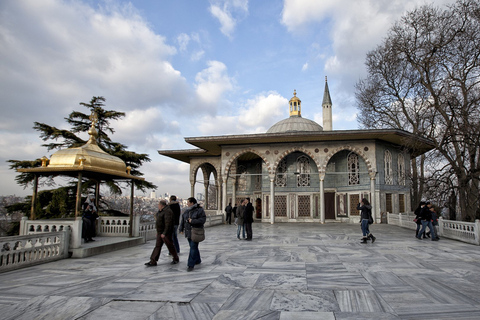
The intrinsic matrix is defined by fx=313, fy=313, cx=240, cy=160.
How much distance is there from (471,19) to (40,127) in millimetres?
21693

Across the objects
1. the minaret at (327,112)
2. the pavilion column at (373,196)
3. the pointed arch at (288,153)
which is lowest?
the pavilion column at (373,196)

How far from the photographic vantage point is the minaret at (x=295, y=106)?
26281 millimetres

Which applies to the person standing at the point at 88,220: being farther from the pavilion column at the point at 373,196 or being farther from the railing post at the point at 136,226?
the pavilion column at the point at 373,196

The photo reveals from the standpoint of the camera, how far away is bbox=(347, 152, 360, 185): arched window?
18.6 metres

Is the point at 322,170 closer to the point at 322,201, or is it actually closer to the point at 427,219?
the point at 322,201

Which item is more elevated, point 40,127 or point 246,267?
point 40,127

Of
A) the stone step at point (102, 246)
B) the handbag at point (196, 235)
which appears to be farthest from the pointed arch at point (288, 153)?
the handbag at point (196, 235)

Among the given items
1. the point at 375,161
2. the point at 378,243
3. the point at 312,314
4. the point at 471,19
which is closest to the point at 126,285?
the point at 312,314

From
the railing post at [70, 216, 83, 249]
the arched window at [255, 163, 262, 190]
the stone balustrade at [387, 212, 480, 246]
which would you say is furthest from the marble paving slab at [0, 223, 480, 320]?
the arched window at [255, 163, 262, 190]

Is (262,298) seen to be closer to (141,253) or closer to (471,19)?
(141,253)

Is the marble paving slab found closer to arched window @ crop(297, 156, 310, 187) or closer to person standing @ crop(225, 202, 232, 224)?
person standing @ crop(225, 202, 232, 224)

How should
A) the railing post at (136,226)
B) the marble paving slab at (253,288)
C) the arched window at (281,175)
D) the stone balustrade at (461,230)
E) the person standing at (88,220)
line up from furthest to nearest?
the arched window at (281,175), the railing post at (136,226), the stone balustrade at (461,230), the person standing at (88,220), the marble paving slab at (253,288)

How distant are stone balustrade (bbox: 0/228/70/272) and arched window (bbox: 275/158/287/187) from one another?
1443 cm

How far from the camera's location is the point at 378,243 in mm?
9266
